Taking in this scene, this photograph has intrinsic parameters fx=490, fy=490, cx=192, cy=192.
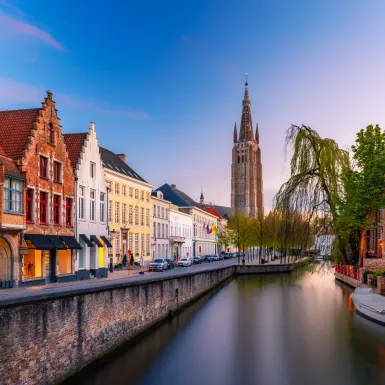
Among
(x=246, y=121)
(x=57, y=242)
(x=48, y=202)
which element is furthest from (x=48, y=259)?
(x=246, y=121)

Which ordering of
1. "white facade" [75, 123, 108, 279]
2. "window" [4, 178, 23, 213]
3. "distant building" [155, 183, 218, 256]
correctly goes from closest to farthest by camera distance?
1. "window" [4, 178, 23, 213]
2. "white facade" [75, 123, 108, 279]
3. "distant building" [155, 183, 218, 256]

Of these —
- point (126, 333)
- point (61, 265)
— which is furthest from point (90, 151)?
point (126, 333)

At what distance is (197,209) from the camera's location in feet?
279

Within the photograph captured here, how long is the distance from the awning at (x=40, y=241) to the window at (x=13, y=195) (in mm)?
1849

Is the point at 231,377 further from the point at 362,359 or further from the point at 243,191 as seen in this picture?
the point at 243,191

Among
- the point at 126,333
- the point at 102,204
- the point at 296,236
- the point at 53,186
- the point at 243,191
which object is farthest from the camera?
the point at 243,191

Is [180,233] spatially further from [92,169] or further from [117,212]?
[92,169]

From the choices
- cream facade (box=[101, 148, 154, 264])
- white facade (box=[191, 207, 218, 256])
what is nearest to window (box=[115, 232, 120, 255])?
cream facade (box=[101, 148, 154, 264])

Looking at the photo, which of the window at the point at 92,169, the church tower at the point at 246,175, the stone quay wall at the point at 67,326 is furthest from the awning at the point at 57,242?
the church tower at the point at 246,175

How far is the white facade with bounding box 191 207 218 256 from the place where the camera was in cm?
8410

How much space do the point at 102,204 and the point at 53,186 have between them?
7.97m

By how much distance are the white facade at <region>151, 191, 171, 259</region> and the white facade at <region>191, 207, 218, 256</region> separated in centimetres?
1206

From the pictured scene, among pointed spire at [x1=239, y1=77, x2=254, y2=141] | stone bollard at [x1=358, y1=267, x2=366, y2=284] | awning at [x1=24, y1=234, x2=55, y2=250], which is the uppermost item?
pointed spire at [x1=239, y1=77, x2=254, y2=141]

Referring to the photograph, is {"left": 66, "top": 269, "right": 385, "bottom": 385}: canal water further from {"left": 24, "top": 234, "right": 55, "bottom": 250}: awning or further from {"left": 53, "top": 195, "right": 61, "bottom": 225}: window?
{"left": 53, "top": 195, "right": 61, "bottom": 225}: window
